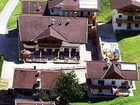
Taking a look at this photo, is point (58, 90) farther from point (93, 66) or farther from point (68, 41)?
point (68, 41)

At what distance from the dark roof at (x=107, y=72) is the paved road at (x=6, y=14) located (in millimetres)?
27005

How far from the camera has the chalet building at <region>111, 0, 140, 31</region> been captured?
408ft

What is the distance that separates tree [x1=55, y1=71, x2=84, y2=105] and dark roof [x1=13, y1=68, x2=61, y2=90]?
364 centimetres

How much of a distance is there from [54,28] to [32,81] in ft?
53.7

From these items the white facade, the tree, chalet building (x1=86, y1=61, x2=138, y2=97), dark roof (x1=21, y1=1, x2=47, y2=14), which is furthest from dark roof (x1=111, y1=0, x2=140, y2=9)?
the tree

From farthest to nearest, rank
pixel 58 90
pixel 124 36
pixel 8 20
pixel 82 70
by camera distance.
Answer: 1. pixel 8 20
2. pixel 124 36
3. pixel 82 70
4. pixel 58 90

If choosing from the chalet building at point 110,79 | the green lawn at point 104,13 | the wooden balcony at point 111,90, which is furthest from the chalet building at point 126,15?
the wooden balcony at point 111,90

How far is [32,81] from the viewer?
349 ft

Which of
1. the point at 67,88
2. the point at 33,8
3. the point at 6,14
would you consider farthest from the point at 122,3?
the point at 67,88

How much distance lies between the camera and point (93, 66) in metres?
107

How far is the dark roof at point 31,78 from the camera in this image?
10569 cm

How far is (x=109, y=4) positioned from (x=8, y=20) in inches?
892

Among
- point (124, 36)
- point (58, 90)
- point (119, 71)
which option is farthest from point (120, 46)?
point (58, 90)

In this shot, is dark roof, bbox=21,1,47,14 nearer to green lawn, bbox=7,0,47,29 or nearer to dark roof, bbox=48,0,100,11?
dark roof, bbox=48,0,100,11
